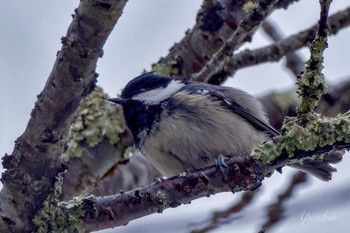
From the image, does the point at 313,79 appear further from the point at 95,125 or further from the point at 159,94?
the point at 95,125

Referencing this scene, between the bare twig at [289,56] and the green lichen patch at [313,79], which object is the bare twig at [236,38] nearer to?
the bare twig at [289,56]

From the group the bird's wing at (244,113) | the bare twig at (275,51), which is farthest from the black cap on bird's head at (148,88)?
the bare twig at (275,51)

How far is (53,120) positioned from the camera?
1880mm

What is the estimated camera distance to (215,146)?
270 centimetres

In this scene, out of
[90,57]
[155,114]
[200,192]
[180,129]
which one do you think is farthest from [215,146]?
[90,57]

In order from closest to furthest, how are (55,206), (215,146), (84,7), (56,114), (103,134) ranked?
(84,7) < (56,114) < (55,206) < (215,146) < (103,134)

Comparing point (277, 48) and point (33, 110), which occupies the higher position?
point (277, 48)

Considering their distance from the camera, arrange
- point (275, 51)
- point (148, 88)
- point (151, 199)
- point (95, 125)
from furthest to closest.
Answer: point (275, 51)
point (95, 125)
point (148, 88)
point (151, 199)

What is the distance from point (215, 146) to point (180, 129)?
0.55 feet

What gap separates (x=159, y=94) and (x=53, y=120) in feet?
3.90

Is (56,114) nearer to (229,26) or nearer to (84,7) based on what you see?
(84,7)

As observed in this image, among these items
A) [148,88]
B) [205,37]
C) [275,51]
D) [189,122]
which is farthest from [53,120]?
[275,51]

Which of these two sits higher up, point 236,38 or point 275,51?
point 275,51

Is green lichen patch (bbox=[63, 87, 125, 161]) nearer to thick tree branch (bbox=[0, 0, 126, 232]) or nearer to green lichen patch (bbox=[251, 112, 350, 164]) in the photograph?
thick tree branch (bbox=[0, 0, 126, 232])
